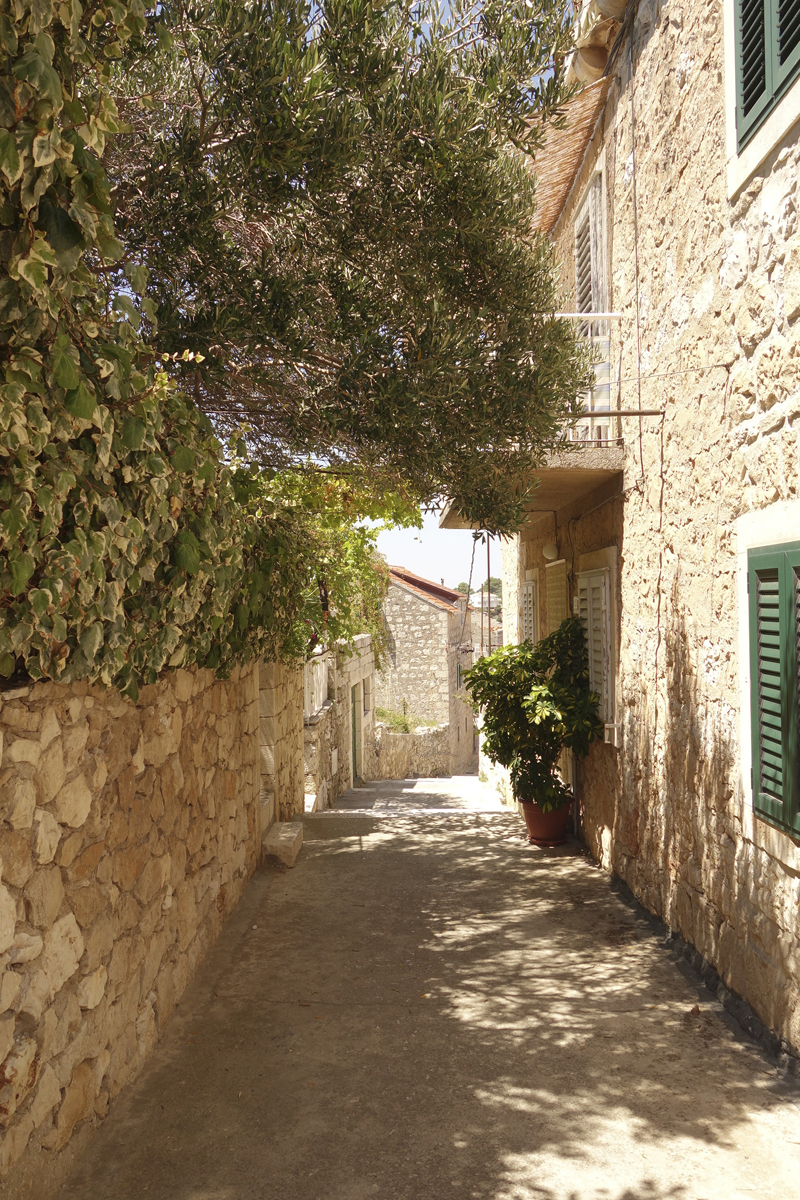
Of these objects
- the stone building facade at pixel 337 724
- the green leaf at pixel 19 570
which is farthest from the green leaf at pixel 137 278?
the stone building facade at pixel 337 724

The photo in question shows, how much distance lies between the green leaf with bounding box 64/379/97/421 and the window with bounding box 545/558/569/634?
23.0ft

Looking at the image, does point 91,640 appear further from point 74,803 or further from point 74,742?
point 74,803

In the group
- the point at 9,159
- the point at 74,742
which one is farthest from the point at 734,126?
the point at 74,742

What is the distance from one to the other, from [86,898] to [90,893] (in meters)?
0.04

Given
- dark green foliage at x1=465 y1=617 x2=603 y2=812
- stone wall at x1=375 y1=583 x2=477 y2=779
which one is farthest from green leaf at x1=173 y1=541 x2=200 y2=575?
stone wall at x1=375 y1=583 x2=477 y2=779

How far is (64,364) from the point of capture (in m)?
2.36

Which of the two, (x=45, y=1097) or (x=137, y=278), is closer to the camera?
(x=137, y=278)

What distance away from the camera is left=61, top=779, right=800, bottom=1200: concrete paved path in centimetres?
300

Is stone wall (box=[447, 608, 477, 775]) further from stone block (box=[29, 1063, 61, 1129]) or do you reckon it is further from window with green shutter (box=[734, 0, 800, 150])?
stone block (box=[29, 1063, 61, 1129])

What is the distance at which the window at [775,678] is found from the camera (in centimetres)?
360

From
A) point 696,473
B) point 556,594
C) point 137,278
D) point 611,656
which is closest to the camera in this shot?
point 137,278

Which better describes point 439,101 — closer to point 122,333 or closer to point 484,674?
point 122,333

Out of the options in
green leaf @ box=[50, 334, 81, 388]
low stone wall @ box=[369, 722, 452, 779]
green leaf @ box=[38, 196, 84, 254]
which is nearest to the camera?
green leaf @ box=[38, 196, 84, 254]

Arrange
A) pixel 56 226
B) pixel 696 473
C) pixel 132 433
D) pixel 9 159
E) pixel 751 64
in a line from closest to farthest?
pixel 9 159 < pixel 56 226 < pixel 132 433 < pixel 751 64 < pixel 696 473
